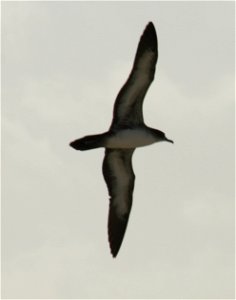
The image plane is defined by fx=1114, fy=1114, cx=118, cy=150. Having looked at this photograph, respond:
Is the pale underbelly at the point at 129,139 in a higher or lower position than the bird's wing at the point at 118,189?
higher

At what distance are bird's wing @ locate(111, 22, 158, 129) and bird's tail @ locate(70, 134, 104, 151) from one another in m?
0.50

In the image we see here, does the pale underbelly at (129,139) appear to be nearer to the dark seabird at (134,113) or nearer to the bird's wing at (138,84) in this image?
the dark seabird at (134,113)

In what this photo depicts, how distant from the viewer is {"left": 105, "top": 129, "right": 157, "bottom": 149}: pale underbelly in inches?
1046

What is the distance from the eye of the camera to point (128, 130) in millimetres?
26547

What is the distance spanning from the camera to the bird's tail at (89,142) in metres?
25.9

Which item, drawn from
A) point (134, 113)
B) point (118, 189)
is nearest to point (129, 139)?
point (134, 113)

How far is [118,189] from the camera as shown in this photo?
2841 centimetres

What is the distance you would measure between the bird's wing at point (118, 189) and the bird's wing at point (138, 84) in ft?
4.40

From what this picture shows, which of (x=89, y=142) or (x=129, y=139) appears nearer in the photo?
(x=89, y=142)

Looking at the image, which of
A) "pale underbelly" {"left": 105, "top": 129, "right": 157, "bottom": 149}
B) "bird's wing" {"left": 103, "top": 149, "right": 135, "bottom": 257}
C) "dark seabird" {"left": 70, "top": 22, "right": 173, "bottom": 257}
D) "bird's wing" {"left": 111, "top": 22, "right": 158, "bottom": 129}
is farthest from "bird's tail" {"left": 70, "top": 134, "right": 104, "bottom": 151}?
"bird's wing" {"left": 103, "top": 149, "right": 135, "bottom": 257}

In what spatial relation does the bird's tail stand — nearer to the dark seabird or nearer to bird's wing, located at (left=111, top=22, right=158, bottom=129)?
the dark seabird

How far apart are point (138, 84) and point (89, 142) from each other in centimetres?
182

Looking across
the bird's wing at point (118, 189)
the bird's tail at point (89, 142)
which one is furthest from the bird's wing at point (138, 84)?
the bird's wing at point (118, 189)

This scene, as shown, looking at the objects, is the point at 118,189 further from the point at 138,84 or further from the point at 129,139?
the point at 138,84
